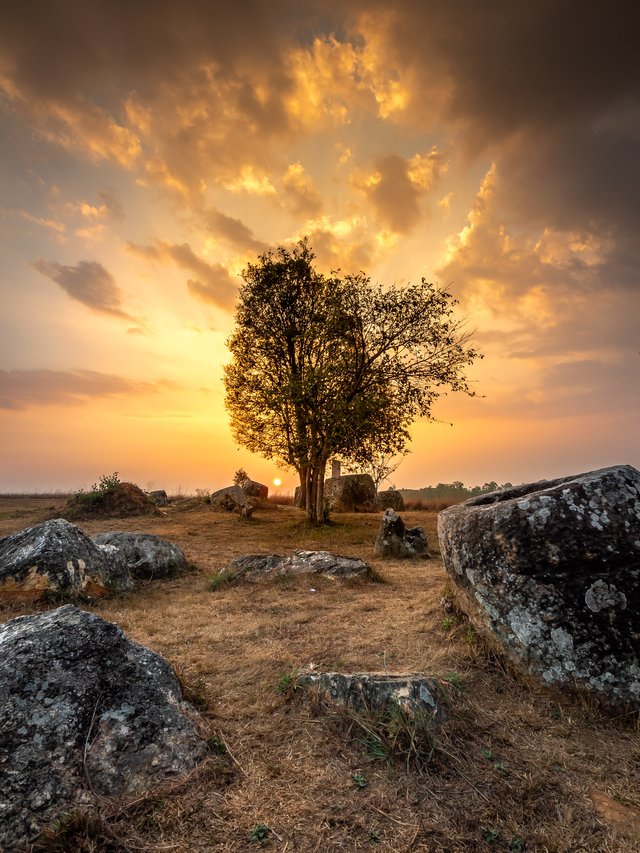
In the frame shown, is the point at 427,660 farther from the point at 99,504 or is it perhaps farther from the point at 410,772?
the point at 99,504

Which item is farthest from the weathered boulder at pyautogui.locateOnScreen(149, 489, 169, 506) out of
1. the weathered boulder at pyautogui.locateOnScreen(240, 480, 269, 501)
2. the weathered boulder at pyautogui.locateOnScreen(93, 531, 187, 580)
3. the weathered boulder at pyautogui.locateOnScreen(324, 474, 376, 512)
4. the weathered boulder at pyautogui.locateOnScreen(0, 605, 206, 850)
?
the weathered boulder at pyautogui.locateOnScreen(0, 605, 206, 850)

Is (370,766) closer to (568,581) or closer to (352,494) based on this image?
(568,581)

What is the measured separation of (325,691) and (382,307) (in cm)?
2041

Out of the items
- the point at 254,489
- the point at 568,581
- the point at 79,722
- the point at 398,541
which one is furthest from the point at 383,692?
the point at 254,489

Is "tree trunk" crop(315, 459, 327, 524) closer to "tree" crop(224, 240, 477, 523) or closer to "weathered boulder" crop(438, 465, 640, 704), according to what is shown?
"tree" crop(224, 240, 477, 523)

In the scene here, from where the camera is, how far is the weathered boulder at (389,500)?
3272cm

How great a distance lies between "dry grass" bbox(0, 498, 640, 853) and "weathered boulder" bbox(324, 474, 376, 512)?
23537mm

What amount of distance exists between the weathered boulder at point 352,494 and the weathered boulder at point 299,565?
19.2 metres

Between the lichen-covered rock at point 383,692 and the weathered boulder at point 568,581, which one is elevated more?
the weathered boulder at point 568,581

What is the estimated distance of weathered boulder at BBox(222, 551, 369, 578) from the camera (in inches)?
429

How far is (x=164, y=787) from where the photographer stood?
3.48 meters

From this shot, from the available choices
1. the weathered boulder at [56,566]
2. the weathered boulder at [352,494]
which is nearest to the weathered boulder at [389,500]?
the weathered boulder at [352,494]

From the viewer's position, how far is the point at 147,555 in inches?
458

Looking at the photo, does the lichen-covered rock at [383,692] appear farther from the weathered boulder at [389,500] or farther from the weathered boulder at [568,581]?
the weathered boulder at [389,500]
